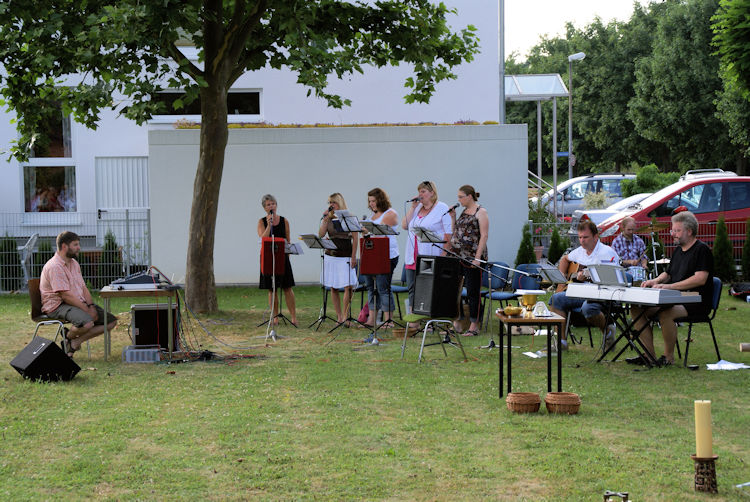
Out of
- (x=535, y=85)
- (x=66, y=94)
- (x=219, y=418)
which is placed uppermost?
(x=535, y=85)

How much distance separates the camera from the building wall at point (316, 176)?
18031 mm

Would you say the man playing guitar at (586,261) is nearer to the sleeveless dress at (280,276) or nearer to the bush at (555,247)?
the sleeveless dress at (280,276)

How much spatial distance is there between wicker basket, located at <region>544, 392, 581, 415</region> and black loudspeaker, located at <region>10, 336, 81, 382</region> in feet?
14.7

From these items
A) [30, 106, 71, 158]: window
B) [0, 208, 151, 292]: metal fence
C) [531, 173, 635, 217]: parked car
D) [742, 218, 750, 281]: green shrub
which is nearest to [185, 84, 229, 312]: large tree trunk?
[0, 208, 151, 292]: metal fence

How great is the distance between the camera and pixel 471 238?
36.4 feet

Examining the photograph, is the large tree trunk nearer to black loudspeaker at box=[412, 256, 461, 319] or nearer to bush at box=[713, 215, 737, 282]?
black loudspeaker at box=[412, 256, 461, 319]

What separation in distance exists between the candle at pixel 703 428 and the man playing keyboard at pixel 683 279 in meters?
4.08

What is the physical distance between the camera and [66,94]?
44.9 ft

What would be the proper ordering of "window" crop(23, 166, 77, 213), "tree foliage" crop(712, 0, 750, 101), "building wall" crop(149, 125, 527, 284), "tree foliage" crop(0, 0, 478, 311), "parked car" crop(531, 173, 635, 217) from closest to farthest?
"tree foliage" crop(0, 0, 478, 311) → "tree foliage" crop(712, 0, 750, 101) → "building wall" crop(149, 125, 527, 284) → "window" crop(23, 166, 77, 213) → "parked car" crop(531, 173, 635, 217)

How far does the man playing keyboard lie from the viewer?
8.80 metres

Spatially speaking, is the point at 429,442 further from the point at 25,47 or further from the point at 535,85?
the point at 535,85

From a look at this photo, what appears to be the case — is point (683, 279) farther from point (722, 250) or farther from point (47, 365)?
point (722, 250)

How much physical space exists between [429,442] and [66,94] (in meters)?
9.71

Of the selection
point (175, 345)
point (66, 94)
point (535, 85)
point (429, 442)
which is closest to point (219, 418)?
point (429, 442)
